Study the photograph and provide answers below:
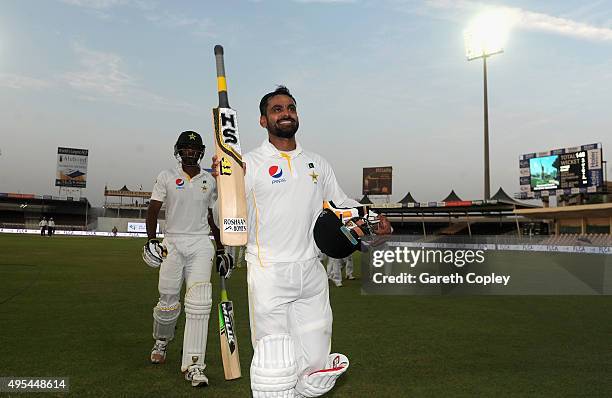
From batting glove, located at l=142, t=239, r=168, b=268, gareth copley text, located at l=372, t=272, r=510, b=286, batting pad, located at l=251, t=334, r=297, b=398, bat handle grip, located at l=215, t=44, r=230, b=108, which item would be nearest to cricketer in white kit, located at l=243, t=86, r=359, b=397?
batting pad, located at l=251, t=334, r=297, b=398

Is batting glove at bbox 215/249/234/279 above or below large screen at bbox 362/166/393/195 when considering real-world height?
below

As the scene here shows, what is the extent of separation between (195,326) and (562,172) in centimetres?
4238

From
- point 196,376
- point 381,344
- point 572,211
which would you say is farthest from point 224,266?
point 572,211

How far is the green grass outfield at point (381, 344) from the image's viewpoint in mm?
4699

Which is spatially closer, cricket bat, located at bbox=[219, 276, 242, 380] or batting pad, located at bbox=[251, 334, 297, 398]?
batting pad, located at bbox=[251, 334, 297, 398]

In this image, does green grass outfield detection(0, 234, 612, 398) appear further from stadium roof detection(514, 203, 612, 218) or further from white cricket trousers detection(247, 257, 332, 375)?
stadium roof detection(514, 203, 612, 218)

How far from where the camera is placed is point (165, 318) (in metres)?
5.11

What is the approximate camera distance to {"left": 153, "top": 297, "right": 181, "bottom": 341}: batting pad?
5.06 metres

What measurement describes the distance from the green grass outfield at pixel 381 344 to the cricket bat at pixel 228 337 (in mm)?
250

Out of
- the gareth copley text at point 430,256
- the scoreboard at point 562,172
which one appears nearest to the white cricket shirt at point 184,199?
the gareth copley text at point 430,256

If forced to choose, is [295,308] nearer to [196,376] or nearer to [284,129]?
[284,129]

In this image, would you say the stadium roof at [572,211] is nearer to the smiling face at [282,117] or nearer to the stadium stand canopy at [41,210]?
the smiling face at [282,117]

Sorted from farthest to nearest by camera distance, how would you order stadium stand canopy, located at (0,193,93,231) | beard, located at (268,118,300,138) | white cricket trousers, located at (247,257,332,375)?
1. stadium stand canopy, located at (0,193,93,231)
2. beard, located at (268,118,300,138)
3. white cricket trousers, located at (247,257,332,375)

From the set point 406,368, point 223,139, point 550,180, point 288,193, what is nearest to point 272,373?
point 288,193
